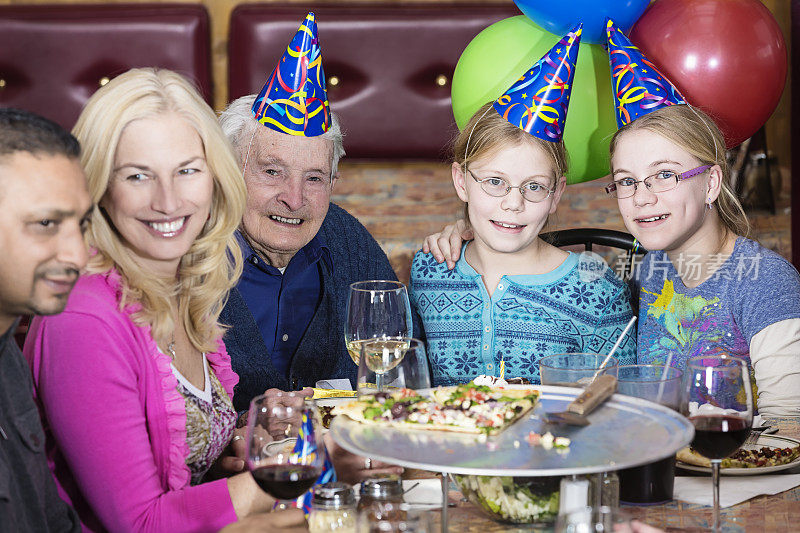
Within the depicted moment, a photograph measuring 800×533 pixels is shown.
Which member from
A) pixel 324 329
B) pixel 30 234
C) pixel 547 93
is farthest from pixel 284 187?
pixel 30 234

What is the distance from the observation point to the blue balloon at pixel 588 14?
2.05 meters

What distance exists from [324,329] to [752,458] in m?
1.03

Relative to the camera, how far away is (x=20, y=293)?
1.05 m

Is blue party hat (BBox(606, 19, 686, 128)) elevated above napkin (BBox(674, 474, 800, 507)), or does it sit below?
above

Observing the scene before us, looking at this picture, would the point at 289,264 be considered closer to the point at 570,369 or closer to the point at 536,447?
the point at 570,369

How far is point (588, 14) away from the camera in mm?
2053

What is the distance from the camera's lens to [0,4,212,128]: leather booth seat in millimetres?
3516

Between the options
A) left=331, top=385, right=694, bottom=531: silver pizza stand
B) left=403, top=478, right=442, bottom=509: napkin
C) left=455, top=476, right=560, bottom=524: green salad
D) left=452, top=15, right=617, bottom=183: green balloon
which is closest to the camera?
left=331, top=385, right=694, bottom=531: silver pizza stand

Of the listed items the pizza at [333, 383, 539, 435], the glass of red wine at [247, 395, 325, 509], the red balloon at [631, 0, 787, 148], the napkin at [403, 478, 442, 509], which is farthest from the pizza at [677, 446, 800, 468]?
the red balloon at [631, 0, 787, 148]

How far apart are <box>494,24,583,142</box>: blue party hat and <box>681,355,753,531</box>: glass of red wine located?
0.81m

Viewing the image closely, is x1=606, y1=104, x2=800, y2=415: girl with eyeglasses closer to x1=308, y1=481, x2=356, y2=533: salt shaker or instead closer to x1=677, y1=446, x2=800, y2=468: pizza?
x1=677, y1=446, x2=800, y2=468: pizza

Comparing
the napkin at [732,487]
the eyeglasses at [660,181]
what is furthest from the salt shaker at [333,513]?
the eyeglasses at [660,181]

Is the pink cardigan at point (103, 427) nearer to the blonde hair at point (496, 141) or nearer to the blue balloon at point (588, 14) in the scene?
the blonde hair at point (496, 141)

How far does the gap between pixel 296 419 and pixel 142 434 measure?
0.29 metres
